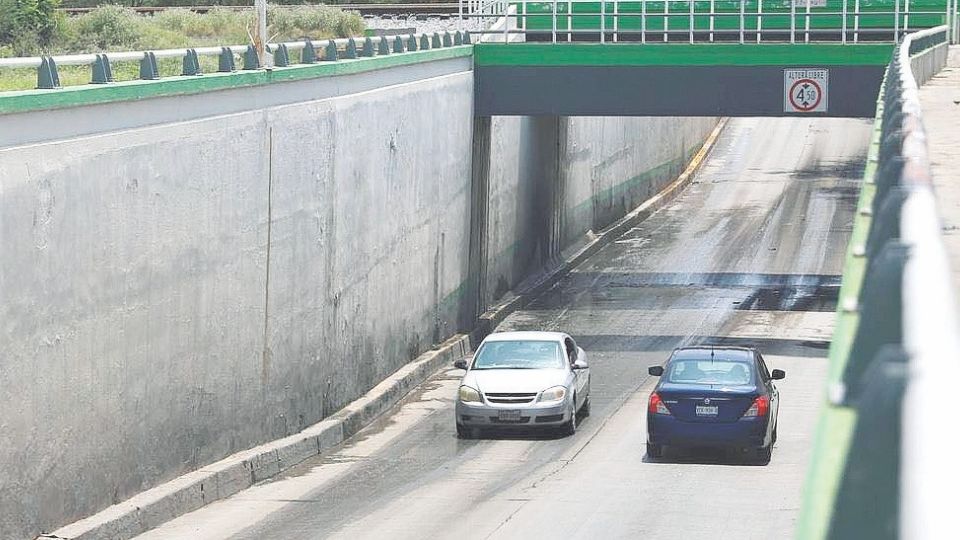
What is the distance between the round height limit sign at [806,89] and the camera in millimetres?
34000

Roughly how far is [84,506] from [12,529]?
1712 mm

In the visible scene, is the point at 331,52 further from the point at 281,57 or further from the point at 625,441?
the point at 625,441

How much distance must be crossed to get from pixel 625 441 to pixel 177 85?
8.94 m

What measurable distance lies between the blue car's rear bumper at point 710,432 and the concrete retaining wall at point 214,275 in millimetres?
5840

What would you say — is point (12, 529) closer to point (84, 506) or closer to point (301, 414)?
point (84, 506)

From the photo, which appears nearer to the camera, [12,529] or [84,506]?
[12,529]

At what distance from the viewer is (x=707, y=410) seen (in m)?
21.2

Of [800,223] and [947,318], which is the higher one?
[947,318]

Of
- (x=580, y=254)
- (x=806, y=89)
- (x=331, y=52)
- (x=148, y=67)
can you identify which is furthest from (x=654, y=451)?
(x=580, y=254)

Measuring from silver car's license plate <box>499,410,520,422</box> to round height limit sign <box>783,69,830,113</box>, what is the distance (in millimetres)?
13015

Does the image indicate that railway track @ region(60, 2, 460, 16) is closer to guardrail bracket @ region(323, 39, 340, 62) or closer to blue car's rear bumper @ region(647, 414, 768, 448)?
guardrail bracket @ region(323, 39, 340, 62)

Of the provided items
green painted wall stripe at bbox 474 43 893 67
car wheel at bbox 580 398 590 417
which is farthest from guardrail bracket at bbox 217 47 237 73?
Result: green painted wall stripe at bbox 474 43 893 67

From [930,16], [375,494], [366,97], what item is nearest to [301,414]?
[375,494]

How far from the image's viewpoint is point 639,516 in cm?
1805
